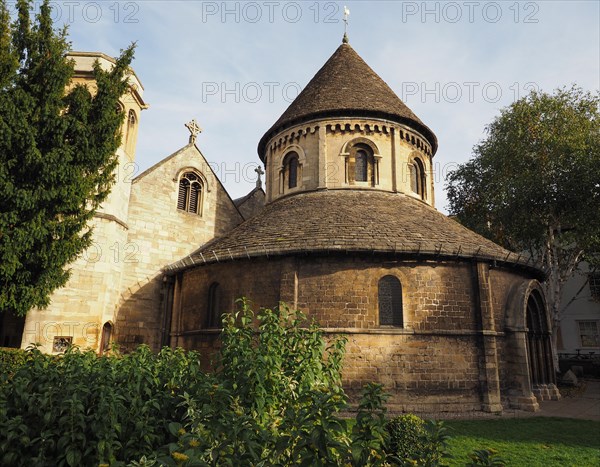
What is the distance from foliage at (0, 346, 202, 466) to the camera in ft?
12.9

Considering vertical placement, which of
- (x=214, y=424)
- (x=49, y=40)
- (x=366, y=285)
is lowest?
(x=214, y=424)

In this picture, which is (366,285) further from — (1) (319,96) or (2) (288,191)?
(1) (319,96)

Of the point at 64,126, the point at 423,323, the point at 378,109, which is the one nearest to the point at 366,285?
the point at 423,323

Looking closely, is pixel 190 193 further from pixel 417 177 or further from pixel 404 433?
pixel 404 433

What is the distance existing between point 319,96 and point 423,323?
39.6 feet

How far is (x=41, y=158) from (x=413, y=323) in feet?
40.0

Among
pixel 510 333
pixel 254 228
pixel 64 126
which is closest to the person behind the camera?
pixel 64 126

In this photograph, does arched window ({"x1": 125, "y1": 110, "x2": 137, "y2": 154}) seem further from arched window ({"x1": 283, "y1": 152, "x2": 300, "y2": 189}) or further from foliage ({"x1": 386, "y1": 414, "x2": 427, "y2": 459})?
foliage ({"x1": 386, "y1": 414, "x2": 427, "y2": 459})

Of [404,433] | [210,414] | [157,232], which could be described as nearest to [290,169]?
[157,232]

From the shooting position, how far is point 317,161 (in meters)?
18.2

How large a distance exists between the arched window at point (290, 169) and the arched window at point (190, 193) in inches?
169

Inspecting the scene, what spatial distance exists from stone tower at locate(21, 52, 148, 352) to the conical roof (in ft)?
23.4

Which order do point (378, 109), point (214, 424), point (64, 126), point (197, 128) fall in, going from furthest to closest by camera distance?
point (197, 128), point (378, 109), point (64, 126), point (214, 424)

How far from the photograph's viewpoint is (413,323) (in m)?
12.4
